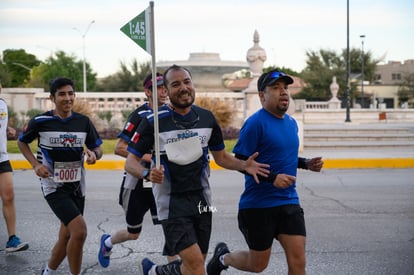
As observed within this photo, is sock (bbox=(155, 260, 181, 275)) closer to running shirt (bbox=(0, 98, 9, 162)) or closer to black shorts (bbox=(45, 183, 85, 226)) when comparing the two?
black shorts (bbox=(45, 183, 85, 226))

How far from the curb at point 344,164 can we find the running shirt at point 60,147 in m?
9.62

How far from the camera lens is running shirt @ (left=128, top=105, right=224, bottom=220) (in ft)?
15.1

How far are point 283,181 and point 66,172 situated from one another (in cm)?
208

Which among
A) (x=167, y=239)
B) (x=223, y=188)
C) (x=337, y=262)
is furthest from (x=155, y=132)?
(x=223, y=188)

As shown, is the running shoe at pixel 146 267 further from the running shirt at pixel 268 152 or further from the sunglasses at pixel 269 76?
the sunglasses at pixel 269 76

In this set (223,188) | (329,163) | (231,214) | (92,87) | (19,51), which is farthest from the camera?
(19,51)

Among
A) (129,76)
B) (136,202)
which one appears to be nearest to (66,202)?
(136,202)

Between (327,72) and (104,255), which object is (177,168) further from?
(327,72)

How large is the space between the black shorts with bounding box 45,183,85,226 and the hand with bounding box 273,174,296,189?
6.18 feet

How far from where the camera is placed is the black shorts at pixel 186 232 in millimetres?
4484

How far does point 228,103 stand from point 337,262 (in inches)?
614

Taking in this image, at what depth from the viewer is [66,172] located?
5.52m

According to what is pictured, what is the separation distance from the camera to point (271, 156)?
15.7ft

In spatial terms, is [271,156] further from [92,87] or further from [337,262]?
[92,87]
